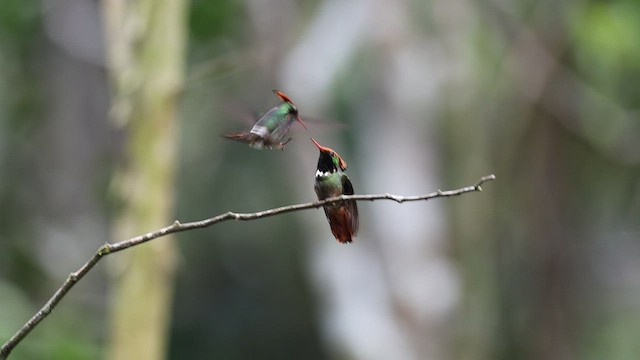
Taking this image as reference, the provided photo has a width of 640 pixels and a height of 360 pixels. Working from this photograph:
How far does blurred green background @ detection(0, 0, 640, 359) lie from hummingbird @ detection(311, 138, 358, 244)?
3.20 metres

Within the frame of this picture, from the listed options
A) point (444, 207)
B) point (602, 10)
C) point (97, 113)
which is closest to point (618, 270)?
point (444, 207)

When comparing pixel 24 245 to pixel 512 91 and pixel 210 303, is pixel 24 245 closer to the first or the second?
pixel 210 303

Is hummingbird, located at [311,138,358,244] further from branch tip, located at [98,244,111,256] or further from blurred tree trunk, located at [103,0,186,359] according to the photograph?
blurred tree trunk, located at [103,0,186,359]

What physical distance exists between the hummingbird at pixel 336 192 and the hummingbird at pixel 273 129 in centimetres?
5

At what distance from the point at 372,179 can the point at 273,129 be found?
6.32m

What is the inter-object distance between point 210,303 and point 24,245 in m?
2.50

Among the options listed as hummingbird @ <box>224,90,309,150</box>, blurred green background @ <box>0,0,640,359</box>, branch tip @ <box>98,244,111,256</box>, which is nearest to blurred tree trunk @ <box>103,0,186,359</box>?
blurred green background @ <box>0,0,640,359</box>

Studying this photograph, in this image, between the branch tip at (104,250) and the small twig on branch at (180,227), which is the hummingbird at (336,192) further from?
the branch tip at (104,250)

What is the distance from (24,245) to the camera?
880cm

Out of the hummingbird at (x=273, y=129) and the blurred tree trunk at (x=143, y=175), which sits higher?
the blurred tree trunk at (x=143, y=175)

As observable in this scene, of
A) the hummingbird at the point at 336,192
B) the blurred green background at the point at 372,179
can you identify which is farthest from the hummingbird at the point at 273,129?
the blurred green background at the point at 372,179

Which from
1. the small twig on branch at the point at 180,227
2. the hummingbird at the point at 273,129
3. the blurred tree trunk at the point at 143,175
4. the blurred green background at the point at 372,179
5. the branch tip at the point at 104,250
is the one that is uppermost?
the blurred green background at the point at 372,179

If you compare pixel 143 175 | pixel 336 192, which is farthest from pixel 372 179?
pixel 336 192

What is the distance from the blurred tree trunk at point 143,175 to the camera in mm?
4816
